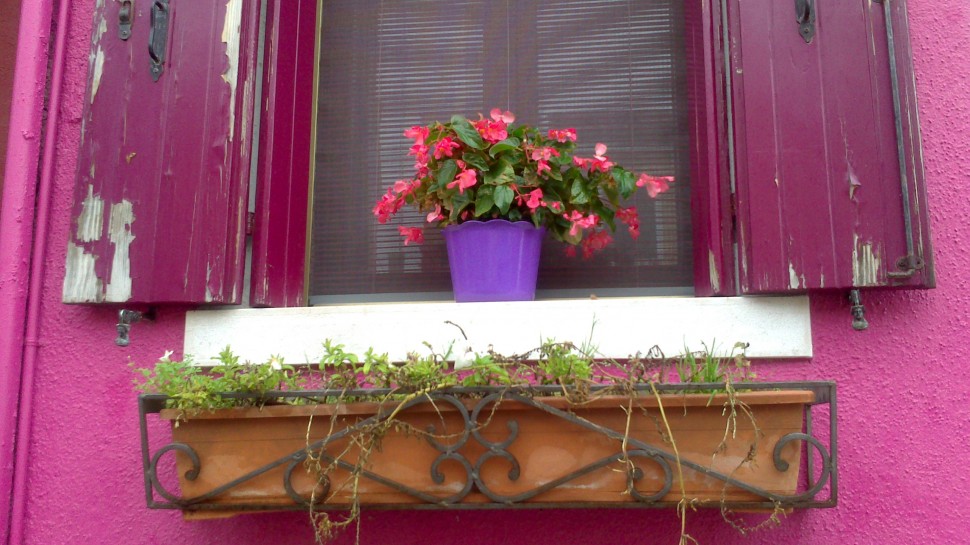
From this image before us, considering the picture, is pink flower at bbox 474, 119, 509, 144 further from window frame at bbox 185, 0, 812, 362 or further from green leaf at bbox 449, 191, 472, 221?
window frame at bbox 185, 0, 812, 362

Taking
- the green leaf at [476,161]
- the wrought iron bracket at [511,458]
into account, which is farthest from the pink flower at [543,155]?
the wrought iron bracket at [511,458]

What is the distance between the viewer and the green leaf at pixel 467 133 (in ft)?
6.79

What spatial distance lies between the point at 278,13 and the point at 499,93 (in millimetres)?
638

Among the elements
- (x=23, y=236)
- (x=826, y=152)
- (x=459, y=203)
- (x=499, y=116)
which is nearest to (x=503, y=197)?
(x=459, y=203)

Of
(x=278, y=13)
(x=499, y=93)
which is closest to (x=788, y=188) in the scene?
(x=499, y=93)

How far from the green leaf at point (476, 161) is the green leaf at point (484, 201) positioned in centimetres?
5

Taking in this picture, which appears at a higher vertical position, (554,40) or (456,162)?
(554,40)

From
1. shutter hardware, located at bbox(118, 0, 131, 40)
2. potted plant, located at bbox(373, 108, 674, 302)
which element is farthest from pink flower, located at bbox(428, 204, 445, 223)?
shutter hardware, located at bbox(118, 0, 131, 40)

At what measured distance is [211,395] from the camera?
176 cm

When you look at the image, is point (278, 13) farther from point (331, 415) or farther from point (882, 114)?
point (882, 114)

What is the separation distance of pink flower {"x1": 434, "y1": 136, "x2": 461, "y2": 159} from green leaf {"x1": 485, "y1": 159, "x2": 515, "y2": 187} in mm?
101

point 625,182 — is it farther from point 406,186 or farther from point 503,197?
point 406,186

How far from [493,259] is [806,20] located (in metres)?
0.91

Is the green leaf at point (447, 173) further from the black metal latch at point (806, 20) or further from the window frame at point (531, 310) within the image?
the black metal latch at point (806, 20)
